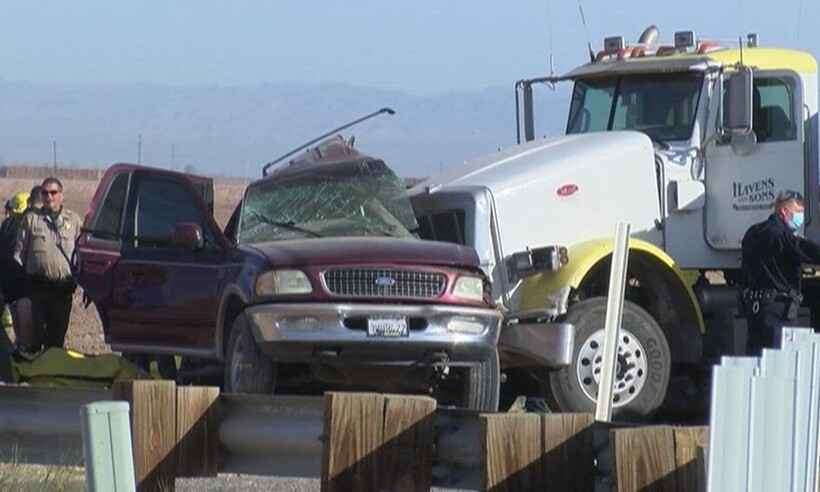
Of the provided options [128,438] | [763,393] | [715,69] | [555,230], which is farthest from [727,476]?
[715,69]

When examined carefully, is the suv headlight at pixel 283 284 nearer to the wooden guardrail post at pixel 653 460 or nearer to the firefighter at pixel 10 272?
the firefighter at pixel 10 272

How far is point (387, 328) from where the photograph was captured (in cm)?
1126

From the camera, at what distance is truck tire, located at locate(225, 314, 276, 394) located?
37.5 ft

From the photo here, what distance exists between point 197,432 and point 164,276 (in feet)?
19.8

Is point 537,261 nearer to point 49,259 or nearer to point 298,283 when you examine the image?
point 298,283

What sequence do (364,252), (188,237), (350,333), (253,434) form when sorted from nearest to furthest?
(253,434)
(350,333)
(364,252)
(188,237)

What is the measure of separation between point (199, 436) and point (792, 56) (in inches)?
351

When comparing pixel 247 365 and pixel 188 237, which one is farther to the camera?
pixel 188 237

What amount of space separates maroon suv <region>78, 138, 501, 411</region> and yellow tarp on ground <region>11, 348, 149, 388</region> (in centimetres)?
28

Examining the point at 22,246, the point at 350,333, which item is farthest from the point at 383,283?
the point at 22,246

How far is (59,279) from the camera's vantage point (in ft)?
48.4

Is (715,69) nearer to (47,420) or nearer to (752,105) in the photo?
(752,105)

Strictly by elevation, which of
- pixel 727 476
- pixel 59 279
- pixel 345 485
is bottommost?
pixel 59 279

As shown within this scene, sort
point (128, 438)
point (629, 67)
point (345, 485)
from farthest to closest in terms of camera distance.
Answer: point (629, 67) → point (345, 485) → point (128, 438)
